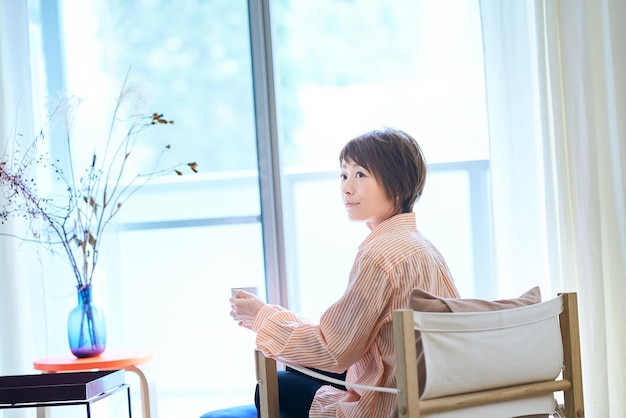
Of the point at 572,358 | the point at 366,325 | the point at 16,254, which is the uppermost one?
the point at 16,254

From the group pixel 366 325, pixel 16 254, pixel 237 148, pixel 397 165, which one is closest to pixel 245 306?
pixel 366 325

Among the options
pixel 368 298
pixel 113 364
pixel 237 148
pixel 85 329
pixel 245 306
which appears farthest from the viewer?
pixel 237 148

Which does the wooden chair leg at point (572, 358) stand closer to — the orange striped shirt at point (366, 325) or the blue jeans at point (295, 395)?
the orange striped shirt at point (366, 325)

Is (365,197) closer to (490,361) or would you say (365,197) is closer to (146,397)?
(490,361)

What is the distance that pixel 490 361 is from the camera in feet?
5.11

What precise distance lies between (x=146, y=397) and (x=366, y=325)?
1169mm

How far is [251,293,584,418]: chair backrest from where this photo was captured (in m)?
1.47

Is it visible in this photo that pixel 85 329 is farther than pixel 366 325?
Yes

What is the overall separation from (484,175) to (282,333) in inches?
59.7

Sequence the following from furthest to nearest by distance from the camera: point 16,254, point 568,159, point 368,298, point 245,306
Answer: point 16,254 < point 568,159 < point 245,306 < point 368,298

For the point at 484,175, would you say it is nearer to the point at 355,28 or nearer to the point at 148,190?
the point at 355,28

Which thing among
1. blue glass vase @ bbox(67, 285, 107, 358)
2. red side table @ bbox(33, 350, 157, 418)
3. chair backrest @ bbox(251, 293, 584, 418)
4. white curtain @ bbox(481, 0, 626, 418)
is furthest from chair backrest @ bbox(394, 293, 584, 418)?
blue glass vase @ bbox(67, 285, 107, 358)

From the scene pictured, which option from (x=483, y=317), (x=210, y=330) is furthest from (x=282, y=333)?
(x=210, y=330)

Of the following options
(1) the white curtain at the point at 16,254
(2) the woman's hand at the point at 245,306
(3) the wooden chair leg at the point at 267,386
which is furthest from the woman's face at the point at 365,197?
(1) the white curtain at the point at 16,254
